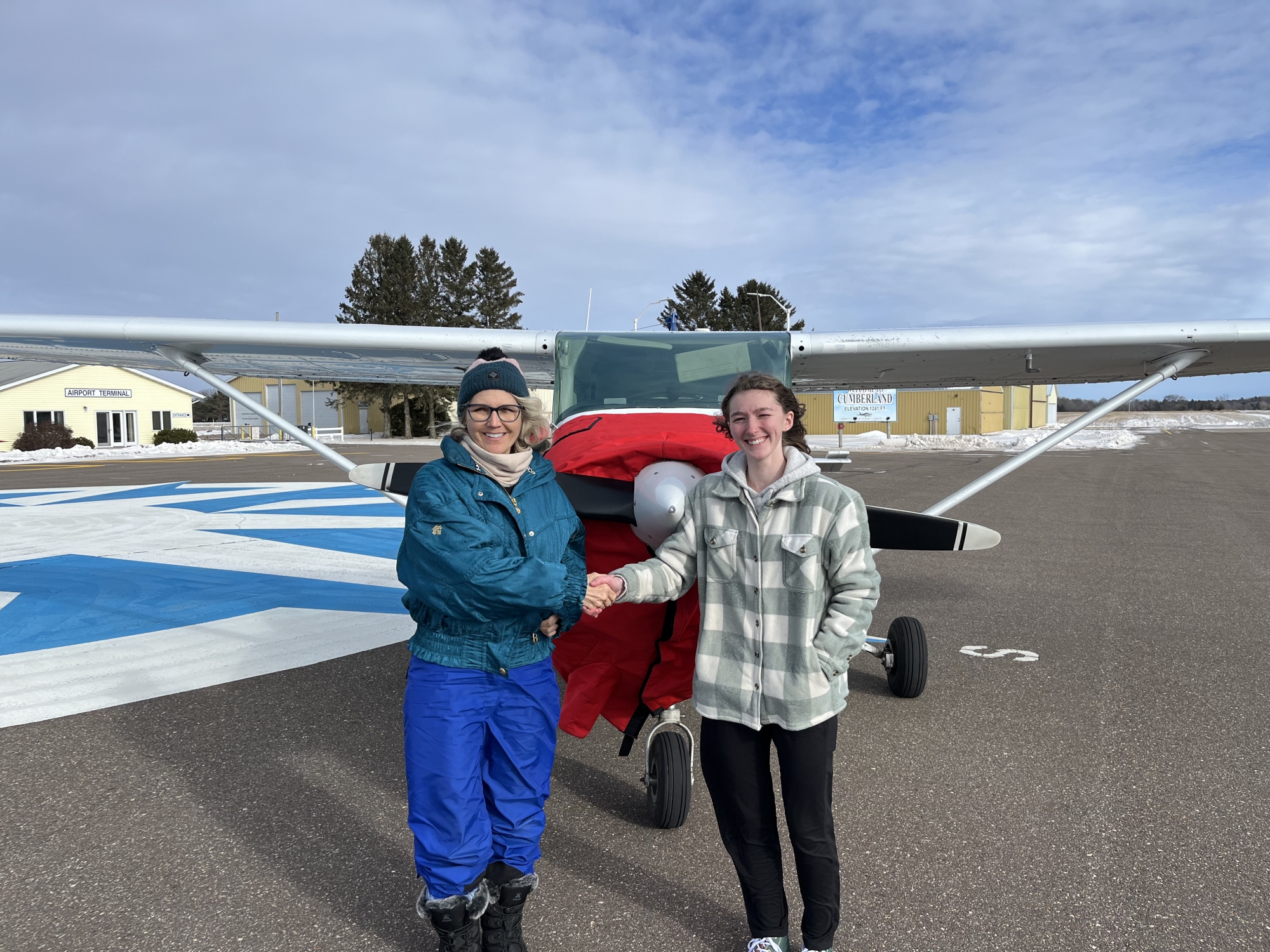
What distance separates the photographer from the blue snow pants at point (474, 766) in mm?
1905

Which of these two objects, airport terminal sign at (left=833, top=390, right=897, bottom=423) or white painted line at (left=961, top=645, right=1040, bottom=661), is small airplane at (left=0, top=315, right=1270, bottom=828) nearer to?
white painted line at (left=961, top=645, right=1040, bottom=661)

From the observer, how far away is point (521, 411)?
2115 millimetres

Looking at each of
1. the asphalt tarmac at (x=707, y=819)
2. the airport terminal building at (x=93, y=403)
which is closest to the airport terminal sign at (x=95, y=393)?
the airport terminal building at (x=93, y=403)

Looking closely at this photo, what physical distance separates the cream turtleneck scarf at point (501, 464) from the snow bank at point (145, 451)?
23.9 meters

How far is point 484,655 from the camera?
1972mm

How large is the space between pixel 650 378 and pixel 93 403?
133 ft

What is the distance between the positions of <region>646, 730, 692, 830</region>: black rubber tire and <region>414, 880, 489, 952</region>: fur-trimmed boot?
0.81 m

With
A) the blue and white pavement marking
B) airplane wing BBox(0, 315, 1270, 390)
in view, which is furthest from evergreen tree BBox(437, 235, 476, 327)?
airplane wing BBox(0, 315, 1270, 390)

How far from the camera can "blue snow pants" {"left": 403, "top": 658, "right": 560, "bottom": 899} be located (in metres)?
1.91

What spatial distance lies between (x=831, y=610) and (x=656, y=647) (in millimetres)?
787

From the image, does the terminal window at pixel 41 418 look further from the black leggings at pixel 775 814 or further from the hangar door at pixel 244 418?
the black leggings at pixel 775 814

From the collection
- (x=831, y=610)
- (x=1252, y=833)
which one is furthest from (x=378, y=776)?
(x=1252, y=833)

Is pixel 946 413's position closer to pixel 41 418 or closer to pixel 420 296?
pixel 420 296

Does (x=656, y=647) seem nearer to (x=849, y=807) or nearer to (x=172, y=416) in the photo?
(x=849, y=807)
